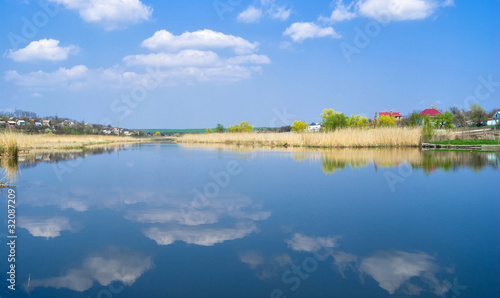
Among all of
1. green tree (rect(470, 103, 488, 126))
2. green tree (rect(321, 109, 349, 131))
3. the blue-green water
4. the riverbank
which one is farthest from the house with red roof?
the blue-green water

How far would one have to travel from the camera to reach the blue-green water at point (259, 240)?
3.10 meters

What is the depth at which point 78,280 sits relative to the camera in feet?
10.6

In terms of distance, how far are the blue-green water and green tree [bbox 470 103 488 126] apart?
5108cm

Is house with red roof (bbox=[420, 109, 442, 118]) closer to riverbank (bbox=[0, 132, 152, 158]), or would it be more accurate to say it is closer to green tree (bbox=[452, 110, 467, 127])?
green tree (bbox=[452, 110, 467, 127])

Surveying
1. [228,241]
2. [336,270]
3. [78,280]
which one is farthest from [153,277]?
[336,270]

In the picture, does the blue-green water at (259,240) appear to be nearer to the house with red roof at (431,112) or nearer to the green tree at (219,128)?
the green tree at (219,128)

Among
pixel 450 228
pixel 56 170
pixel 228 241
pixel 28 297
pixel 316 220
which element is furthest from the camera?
pixel 56 170

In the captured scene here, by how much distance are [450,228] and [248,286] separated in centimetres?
299

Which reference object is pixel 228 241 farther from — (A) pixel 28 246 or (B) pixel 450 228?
(B) pixel 450 228

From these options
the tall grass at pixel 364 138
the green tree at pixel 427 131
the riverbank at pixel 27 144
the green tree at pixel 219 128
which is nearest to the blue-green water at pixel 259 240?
the riverbank at pixel 27 144

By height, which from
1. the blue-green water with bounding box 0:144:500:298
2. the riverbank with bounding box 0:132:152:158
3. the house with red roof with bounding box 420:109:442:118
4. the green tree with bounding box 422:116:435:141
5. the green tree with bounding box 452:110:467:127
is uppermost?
the house with red roof with bounding box 420:109:442:118

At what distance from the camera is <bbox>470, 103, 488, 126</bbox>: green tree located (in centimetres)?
5077

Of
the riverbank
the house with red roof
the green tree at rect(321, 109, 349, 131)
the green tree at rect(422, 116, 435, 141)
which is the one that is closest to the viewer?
the riverbank

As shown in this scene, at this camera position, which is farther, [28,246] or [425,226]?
[425,226]
